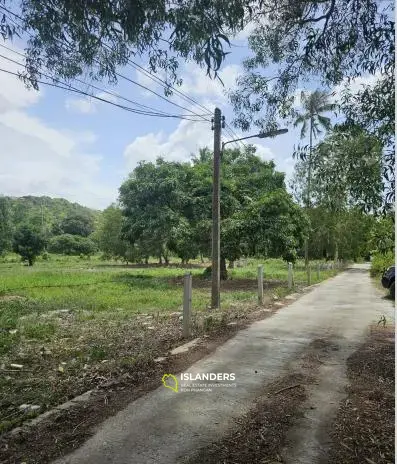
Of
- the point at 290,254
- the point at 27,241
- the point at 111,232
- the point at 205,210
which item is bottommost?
the point at 290,254

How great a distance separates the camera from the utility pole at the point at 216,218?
1060 centimetres

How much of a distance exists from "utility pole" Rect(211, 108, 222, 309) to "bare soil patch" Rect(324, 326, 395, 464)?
15.9 ft

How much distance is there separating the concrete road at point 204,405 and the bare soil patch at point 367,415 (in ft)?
1.18

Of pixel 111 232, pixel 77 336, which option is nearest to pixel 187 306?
Answer: pixel 77 336

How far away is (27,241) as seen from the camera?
41875mm

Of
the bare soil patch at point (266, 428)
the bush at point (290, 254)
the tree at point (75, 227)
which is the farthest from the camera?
the tree at point (75, 227)

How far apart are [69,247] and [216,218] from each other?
60.4 metres

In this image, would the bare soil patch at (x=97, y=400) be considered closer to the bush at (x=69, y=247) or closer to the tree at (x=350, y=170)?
the tree at (x=350, y=170)

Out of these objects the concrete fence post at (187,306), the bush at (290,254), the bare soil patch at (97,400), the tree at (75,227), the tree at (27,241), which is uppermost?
the tree at (75,227)

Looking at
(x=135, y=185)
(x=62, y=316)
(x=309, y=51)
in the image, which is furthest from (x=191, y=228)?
(x=309, y=51)

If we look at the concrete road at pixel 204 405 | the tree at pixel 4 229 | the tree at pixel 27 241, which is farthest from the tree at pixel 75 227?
the concrete road at pixel 204 405

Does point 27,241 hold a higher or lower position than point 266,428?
higher

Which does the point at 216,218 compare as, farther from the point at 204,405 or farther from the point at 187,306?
the point at 204,405

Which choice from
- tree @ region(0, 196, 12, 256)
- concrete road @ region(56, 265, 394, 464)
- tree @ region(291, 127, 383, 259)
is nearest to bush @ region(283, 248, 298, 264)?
concrete road @ region(56, 265, 394, 464)
